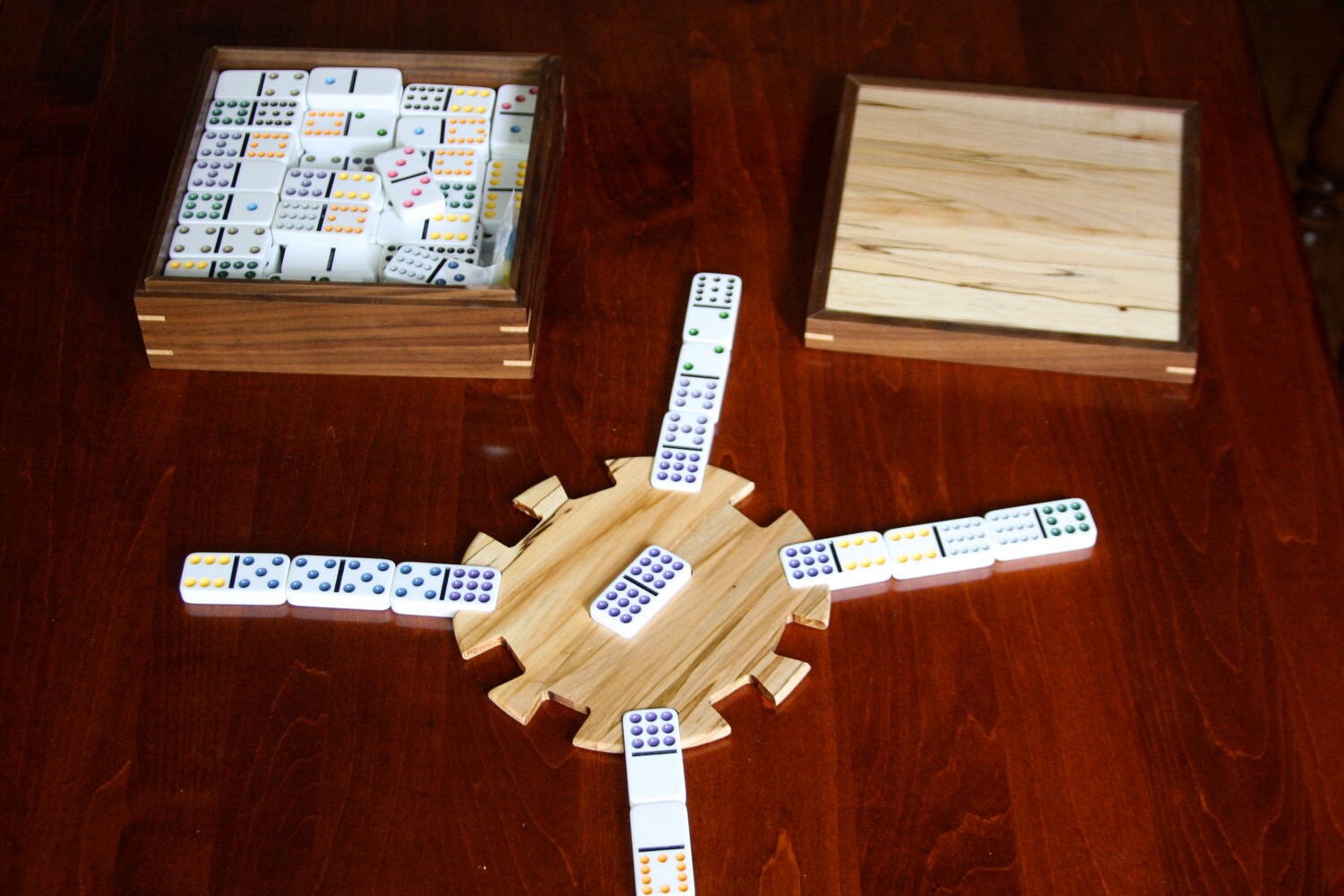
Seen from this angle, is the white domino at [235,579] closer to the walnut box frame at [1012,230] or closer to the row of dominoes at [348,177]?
the row of dominoes at [348,177]

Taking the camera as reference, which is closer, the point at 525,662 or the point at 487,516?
the point at 525,662

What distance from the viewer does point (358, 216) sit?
1.63 m

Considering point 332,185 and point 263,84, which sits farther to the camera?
point 263,84

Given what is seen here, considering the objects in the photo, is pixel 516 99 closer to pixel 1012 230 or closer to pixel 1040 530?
pixel 1012 230

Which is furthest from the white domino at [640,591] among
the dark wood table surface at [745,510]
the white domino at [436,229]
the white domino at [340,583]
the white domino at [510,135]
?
the white domino at [510,135]

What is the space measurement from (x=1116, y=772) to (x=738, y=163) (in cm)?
91

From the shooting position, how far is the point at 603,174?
1830 mm

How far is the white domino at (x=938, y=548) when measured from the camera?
57.2 inches

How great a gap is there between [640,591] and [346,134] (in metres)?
0.73

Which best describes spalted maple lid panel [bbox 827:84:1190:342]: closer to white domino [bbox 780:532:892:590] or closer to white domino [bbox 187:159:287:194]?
white domino [bbox 780:532:892:590]

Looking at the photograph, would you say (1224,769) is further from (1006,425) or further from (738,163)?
(738,163)

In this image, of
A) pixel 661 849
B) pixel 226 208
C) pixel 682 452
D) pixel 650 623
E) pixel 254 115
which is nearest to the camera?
pixel 661 849

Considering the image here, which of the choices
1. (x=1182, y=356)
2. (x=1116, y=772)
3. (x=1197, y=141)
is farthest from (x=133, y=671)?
(x=1197, y=141)

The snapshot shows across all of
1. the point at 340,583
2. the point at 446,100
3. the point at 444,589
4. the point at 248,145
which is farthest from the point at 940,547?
the point at 248,145
